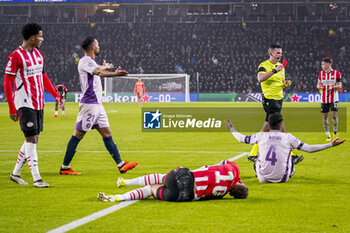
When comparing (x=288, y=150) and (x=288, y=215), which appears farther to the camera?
(x=288, y=150)

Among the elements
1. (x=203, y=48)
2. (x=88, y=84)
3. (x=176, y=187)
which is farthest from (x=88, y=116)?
(x=203, y=48)

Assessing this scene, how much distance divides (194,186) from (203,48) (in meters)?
50.2

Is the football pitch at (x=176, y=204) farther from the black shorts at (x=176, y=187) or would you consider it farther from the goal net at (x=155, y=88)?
the goal net at (x=155, y=88)

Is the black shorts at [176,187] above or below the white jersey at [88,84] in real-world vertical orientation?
below

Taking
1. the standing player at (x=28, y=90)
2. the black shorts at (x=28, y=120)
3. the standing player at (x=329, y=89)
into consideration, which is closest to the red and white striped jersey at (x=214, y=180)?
the standing player at (x=28, y=90)

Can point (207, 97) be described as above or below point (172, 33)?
below

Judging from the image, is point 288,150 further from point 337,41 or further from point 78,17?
point 78,17

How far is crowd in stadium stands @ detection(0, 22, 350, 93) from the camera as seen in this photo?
173 ft

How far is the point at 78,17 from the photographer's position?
197 feet

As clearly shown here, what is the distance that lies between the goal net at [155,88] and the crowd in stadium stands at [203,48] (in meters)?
2.15

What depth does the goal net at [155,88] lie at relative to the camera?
49.9 m

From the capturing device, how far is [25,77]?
7285 mm

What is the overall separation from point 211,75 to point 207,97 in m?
2.58

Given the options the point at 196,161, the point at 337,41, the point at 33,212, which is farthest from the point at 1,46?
the point at 33,212
